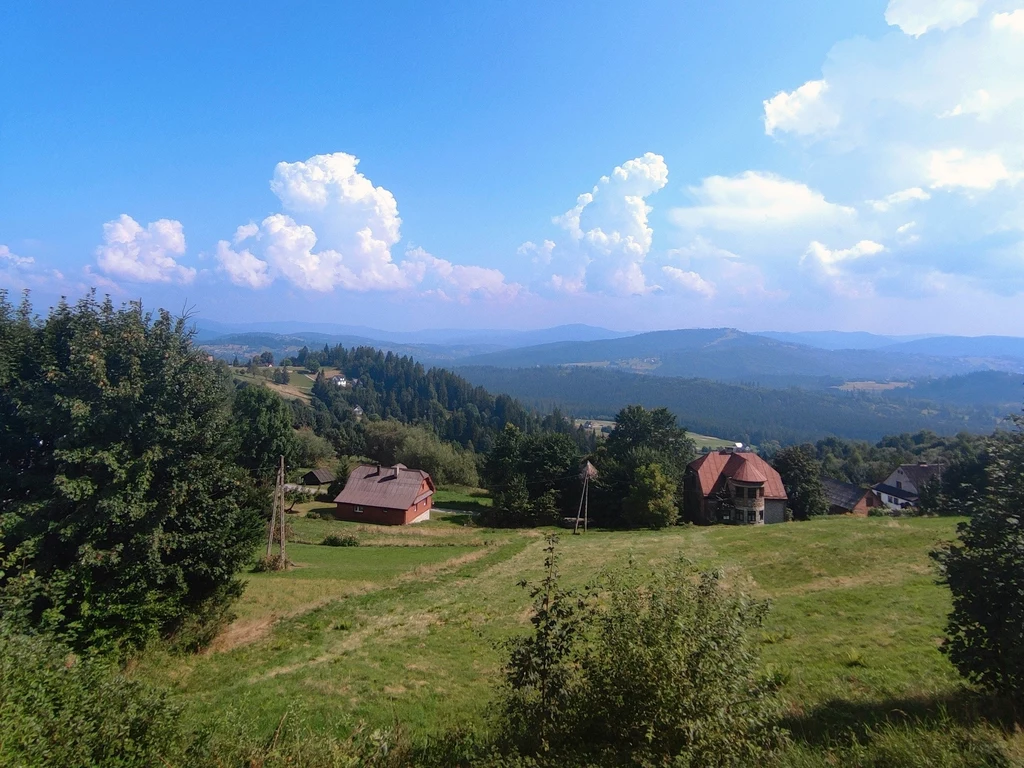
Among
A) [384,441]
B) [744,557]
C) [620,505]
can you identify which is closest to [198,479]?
[744,557]

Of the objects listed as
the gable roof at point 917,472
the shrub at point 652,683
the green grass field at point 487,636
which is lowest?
the gable roof at point 917,472

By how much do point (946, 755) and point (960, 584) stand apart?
8.91ft

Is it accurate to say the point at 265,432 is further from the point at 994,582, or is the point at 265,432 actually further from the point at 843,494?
the point at 843,494

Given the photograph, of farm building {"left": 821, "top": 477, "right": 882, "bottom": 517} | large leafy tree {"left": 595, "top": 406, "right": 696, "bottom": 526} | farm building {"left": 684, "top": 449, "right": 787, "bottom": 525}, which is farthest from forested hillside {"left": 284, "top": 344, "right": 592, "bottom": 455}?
farm building {"left": 821, "top": 477, "right": 882, "bottom": 517}

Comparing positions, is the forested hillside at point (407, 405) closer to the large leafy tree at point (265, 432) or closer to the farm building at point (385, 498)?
the large leafy tree at point (265, 432)

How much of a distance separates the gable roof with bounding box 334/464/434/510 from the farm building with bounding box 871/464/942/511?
64.7 metres

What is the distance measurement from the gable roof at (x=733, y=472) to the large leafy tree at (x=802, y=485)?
2733mm

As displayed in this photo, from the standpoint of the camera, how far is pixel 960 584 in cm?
779

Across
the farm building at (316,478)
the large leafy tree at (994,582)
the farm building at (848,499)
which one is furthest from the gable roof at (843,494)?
the farm building at (316,478)

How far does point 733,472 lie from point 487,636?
127ft

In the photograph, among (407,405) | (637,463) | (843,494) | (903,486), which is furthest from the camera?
(407,405)

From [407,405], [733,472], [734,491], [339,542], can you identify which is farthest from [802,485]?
[407,405]

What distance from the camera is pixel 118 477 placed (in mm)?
13953

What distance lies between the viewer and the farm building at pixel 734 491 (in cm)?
4612
